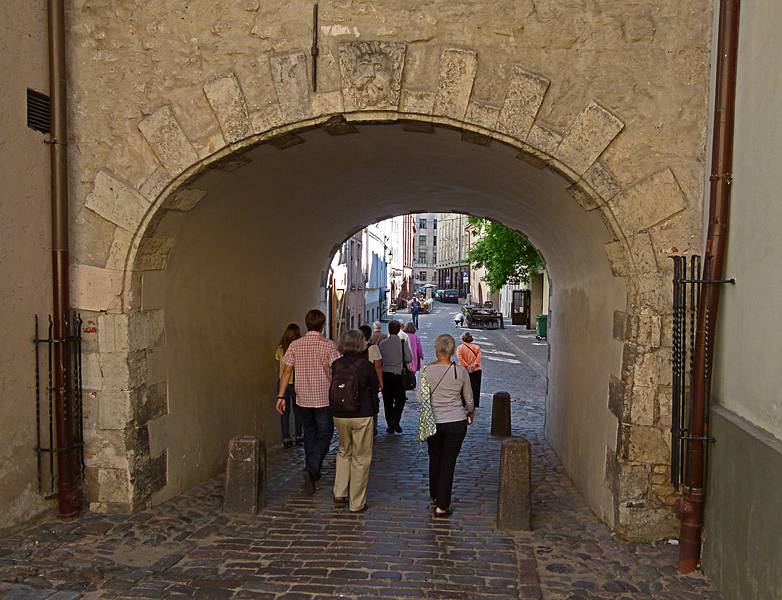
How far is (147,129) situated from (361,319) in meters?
20.6

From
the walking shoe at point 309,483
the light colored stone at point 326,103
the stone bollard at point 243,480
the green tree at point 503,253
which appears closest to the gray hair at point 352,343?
the stone bollard at point 243,480

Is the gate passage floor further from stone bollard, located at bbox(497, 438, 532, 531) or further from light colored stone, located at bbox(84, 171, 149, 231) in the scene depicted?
light colored stone, located at bbox(84, 171, 149, 231)

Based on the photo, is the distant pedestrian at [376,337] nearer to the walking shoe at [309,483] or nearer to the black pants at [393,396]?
the black pants at [393,396]

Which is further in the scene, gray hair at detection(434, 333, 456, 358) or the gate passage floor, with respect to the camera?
gray hair at detection(434, 333, 456, 358)

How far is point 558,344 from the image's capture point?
8.62m

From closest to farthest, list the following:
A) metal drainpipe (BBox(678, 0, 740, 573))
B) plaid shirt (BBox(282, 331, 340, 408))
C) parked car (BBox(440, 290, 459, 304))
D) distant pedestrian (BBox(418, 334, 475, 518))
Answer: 1. metal drainpipe (BBox(678, 0, 740, 573))
2. distant pedestrian (BBox(418, 334, 475, 518))
3. plaid shirt (BBox(282, 331, 340, 408))
4. parked car (BBox(440, 290, 459, 304))

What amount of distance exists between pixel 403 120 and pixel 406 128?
0.28 m

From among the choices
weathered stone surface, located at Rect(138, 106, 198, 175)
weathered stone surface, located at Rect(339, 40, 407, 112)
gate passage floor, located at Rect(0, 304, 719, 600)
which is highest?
weathered stone surface, located at Rect(339, 40, 407, 112)

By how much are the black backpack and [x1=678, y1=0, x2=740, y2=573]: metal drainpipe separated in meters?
2.48

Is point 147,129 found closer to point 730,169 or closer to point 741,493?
point 730,169

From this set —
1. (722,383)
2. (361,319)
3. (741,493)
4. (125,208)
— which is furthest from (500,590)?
(361,319)

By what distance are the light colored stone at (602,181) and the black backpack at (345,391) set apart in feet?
7.63

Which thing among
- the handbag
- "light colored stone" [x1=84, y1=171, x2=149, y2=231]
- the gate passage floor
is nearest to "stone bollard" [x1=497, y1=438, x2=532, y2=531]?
the gate passage floor

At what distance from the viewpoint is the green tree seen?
25.0 m
